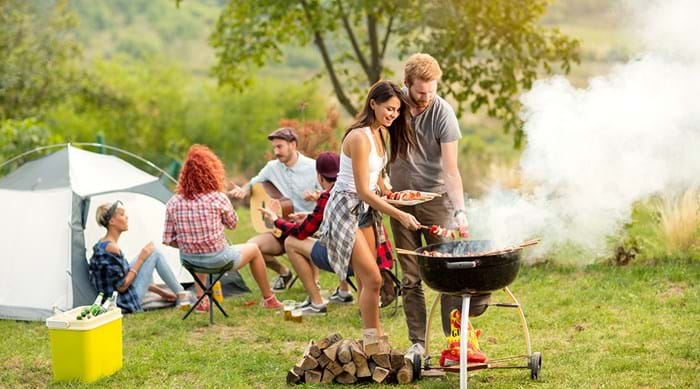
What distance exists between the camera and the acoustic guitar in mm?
6734

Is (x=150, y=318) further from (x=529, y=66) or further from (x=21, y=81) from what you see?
(x=21, y=81)

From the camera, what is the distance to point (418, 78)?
4477 mm

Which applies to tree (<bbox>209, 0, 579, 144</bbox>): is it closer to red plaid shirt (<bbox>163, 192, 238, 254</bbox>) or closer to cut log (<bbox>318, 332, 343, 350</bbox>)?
red plaid shirt (<bbox>163, 192, 238, 254</bbox>)

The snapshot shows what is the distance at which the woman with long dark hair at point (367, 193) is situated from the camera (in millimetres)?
4445

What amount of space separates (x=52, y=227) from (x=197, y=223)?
49.6 inches

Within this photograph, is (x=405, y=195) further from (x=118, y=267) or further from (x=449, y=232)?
(x=118, y=267)

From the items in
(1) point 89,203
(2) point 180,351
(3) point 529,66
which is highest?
(3) point 529,66

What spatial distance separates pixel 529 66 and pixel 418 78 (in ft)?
20.2

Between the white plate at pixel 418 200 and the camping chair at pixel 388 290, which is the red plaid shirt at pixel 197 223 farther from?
the white plate at pixel 418 200

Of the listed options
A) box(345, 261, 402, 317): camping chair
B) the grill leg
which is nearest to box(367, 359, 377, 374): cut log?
the grill leg

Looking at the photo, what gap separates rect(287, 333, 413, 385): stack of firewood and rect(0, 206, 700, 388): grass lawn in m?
0.12

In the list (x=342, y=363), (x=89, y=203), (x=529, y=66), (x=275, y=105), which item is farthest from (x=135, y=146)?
(x=342, y=363)

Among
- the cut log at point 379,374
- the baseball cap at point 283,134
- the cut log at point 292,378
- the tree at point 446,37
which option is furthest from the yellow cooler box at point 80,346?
the tree at point 446,37

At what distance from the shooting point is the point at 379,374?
4.54 metres
